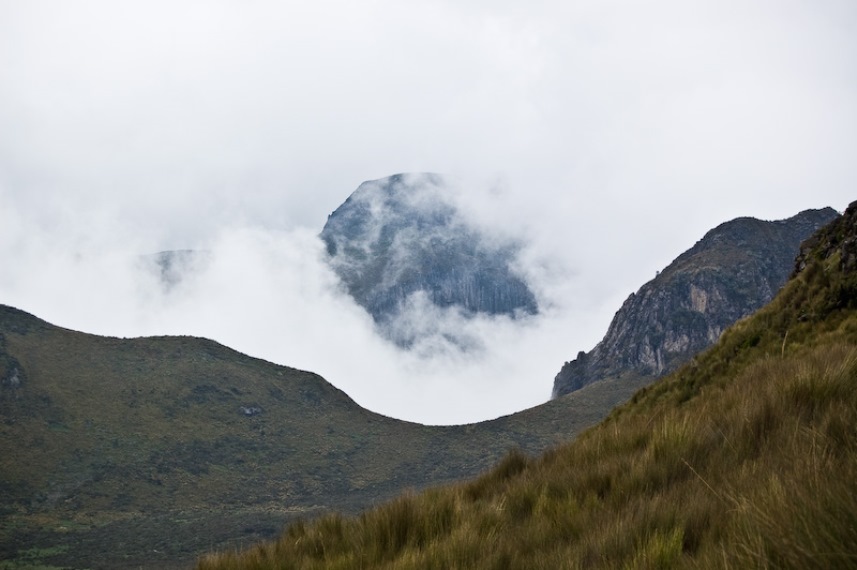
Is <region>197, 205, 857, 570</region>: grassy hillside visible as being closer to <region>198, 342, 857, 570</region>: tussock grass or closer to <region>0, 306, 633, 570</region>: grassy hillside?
<region>198, 342, 857, 570</region>: tussock grass

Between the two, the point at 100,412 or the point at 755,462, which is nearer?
the point at 755,462

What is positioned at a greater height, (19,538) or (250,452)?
(250,452)

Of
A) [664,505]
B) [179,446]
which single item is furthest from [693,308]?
[664,505]

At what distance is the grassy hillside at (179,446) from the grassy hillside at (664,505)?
61.3 m

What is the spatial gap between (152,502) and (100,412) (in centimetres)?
2270

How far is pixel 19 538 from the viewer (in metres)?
70.7

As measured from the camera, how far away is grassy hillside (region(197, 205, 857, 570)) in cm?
275

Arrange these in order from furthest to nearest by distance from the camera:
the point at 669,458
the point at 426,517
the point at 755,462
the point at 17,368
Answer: the point at 17,368 → the point at 426,517 → the point at 669,458 → the point at 755,462

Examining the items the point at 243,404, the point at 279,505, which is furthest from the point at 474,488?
the point at 243,404

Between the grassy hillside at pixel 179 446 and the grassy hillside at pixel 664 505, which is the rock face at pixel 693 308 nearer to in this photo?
the grassy hillside at pixel 179 446

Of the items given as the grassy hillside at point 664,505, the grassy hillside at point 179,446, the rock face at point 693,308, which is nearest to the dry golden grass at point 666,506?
the grassy hillside at point 664,505

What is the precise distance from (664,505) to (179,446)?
115 meters

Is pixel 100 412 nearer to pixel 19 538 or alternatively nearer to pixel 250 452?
pixel 250 452

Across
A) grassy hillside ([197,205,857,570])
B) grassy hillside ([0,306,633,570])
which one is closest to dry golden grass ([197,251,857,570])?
grassy hillside ([197,205,857,570])
